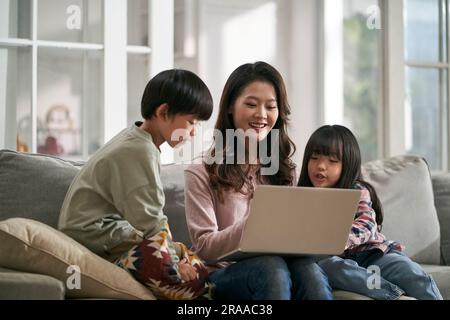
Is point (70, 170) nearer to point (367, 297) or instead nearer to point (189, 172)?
point (189, 172)

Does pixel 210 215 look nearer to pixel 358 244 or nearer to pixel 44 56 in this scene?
pixel 358 244

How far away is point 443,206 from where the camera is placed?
3008mm

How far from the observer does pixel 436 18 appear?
13.0 feet

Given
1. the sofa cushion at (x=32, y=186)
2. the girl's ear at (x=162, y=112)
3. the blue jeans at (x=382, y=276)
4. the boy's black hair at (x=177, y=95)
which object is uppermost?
the boy's black hair at (x=177, y=95)

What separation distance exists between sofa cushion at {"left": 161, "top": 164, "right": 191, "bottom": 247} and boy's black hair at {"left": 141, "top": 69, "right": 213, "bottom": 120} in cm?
40

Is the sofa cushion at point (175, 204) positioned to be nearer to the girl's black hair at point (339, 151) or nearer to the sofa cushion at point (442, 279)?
the girl's black hair at point (339, 151)

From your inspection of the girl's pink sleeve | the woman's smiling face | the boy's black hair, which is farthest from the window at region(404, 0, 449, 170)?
the boy's black hair

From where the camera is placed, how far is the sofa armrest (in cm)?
171

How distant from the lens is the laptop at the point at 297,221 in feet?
6.03

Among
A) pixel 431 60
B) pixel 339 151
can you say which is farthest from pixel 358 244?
pixel 431 60

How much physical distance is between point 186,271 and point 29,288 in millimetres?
420

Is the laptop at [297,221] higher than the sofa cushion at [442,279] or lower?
higher

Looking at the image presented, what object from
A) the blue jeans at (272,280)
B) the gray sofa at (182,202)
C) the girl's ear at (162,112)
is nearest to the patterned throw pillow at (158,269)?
the blue jeans at (272,280)

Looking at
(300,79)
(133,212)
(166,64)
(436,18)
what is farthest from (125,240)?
(300,79)
